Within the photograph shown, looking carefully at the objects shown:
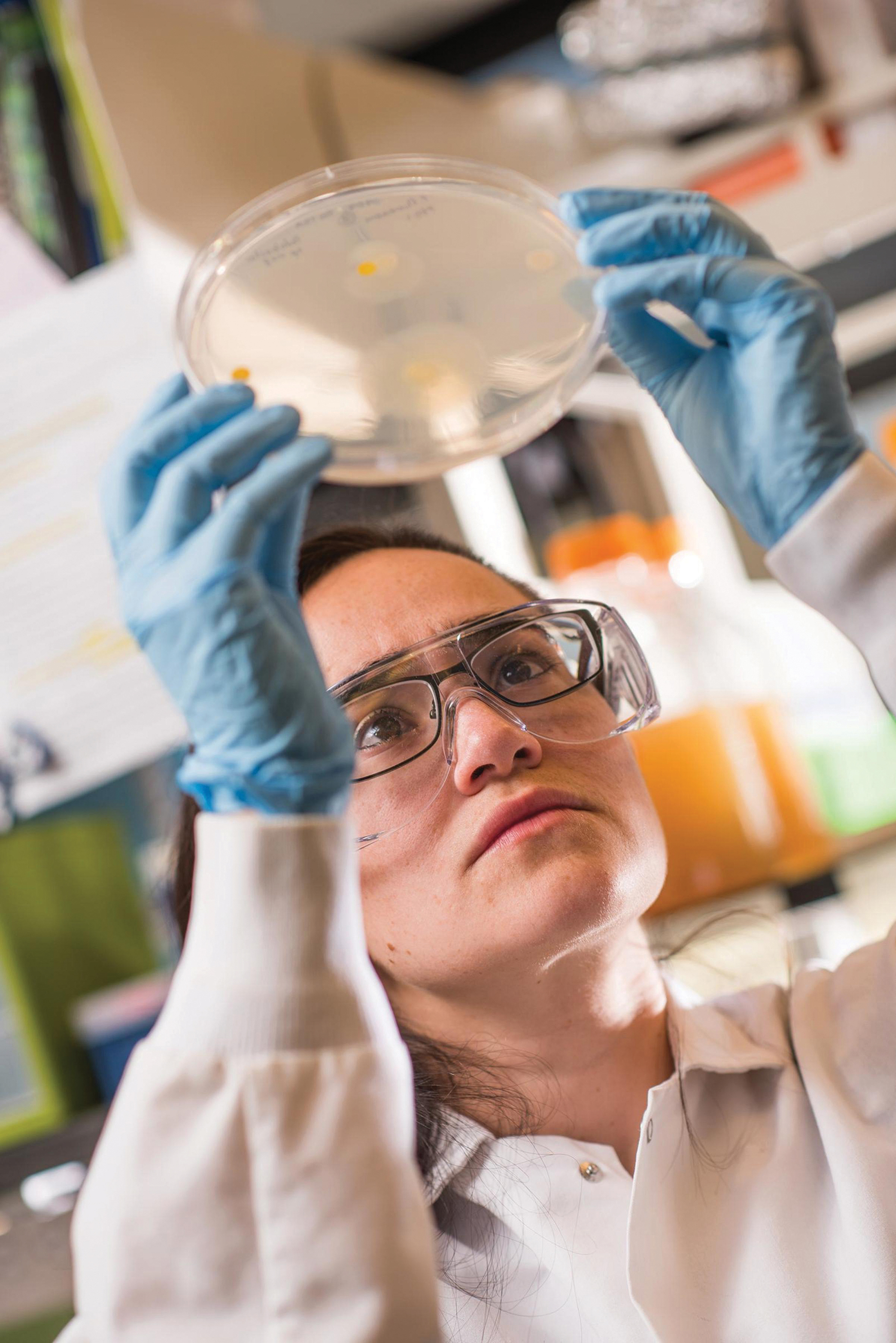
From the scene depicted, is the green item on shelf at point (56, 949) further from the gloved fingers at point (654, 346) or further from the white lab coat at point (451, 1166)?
the gloved fingers at point (654, 346)

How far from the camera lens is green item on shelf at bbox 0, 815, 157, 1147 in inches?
65.4

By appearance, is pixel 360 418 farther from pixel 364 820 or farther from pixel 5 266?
pixel 5 266

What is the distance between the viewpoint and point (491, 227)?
2.92 feet

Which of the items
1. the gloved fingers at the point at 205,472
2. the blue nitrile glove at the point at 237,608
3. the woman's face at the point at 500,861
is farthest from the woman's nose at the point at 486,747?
the gloved fingers at the point at 205,472

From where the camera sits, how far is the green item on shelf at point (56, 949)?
1.66 metres

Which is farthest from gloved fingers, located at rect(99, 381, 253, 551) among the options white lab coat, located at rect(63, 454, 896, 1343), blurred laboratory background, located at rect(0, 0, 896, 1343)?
blurred laboratory background, located at rect(0, 0, 896, 1343)

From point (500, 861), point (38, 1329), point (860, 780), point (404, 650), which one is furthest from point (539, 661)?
point (38, 1329)

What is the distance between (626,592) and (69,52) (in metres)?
1.18

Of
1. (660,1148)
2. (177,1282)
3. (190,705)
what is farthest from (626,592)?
(177,1282)

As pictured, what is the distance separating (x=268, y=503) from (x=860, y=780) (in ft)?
4.56

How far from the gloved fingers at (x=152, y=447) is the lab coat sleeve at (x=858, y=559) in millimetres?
461

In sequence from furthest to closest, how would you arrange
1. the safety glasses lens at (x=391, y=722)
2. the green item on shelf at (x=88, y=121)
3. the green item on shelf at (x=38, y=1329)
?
1. the green item on shelf at (x=88, y=121)
2. the green item on shelf at (x=38, y=1329)
3. the safety glasses lens at (x=391, y=722)

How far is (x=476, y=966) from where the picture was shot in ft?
2.90

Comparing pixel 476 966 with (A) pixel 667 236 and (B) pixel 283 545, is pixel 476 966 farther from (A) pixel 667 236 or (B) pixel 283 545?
(A) pixel 667 236
